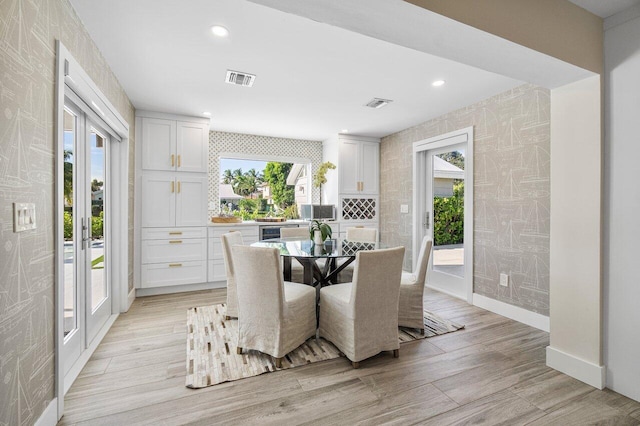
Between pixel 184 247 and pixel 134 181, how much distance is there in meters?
1.06

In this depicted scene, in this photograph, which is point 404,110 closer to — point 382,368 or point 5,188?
point 382,368

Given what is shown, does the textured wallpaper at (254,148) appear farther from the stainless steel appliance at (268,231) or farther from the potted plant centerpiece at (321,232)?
the potted plant centerpiece at (321,232)

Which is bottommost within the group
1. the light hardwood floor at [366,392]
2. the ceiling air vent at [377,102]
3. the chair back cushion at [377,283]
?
the light hardwood floor at [366,392]

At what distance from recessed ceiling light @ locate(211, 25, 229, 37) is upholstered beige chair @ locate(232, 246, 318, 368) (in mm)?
1542

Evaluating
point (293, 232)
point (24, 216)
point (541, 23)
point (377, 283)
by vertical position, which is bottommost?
point (377, 283)

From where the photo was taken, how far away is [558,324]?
2.24 meters

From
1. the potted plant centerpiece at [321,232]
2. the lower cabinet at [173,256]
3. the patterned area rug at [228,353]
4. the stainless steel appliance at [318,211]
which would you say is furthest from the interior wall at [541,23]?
the lower cabinet at [173,256]

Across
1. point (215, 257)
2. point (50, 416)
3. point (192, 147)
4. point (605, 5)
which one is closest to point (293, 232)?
point (215, 257)

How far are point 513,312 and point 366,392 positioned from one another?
2155 millimetres

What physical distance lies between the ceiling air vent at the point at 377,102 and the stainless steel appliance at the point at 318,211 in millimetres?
1782

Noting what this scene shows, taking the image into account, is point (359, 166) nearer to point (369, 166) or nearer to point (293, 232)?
point (369, 166)

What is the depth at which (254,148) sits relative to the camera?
5.29m

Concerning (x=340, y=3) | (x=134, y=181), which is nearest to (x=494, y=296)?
(x=340, y=3)

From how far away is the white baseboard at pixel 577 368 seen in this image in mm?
2010
